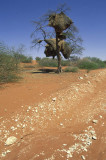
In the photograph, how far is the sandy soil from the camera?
2.02 metres

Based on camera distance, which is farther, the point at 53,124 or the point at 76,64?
the point at 76,64

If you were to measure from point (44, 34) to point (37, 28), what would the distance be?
0.80m

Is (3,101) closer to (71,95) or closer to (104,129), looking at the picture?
(71,95)

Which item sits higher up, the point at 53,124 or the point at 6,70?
Answer: the point at 6,70

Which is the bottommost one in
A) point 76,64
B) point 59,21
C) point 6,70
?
point 6,70

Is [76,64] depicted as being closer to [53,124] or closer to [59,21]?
[59,21]

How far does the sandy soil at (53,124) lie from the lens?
202cm

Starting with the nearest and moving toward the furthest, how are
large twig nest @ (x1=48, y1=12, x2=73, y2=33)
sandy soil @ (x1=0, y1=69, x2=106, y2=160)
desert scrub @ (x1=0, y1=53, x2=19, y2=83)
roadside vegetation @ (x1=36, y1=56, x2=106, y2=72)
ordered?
1. sandy soil @ (x1=0, y1=69, x2=106, y2=160)
2. desert scrub @ (x1=0, y1=53, x2=19, y2=83)
3. large twig nest @ (x1=48, y1=12, x2=73, y2=33)
4. roadside vegetation @ (x1=36, y1=56, x2=106, y2=72)

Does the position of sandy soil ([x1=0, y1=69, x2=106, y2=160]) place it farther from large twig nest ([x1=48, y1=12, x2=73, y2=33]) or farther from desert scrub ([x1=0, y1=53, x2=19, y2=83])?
large twig nest ([x1=48, y1=12, x2=73, y2=33])

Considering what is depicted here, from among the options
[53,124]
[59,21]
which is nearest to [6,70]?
[53,124]

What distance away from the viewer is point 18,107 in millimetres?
3314

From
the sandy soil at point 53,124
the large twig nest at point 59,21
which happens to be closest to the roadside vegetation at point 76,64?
the large twig nest at point 59,21

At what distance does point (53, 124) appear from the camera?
2.83m

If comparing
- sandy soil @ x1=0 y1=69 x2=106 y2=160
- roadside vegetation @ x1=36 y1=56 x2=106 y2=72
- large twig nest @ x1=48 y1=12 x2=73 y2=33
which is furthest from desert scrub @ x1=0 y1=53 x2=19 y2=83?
roadside vegetation @ x1=36 y1=56 x2=106 y2=72
